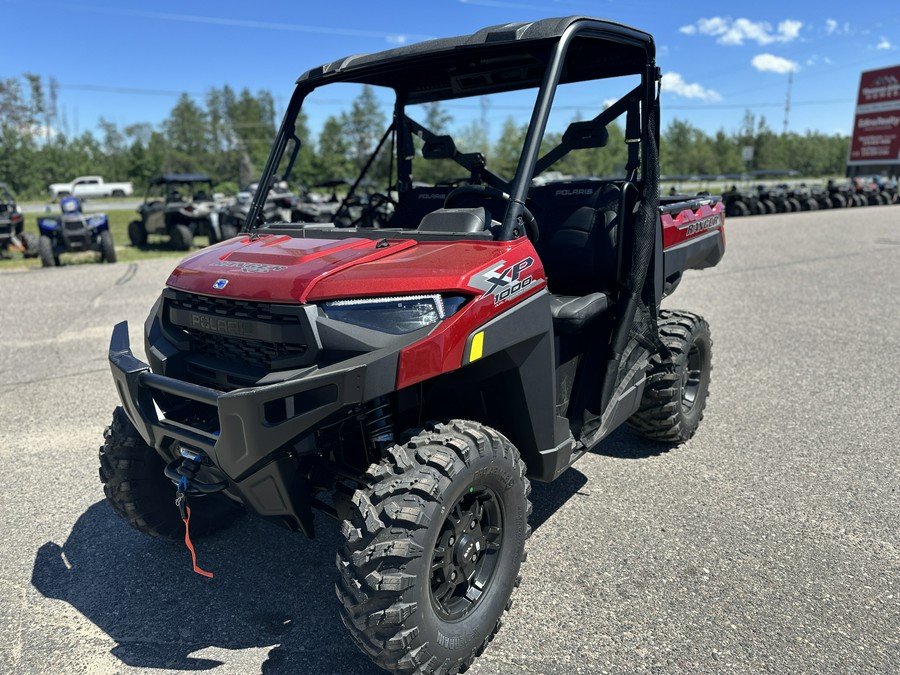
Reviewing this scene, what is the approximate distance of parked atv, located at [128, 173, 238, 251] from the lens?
1527cm

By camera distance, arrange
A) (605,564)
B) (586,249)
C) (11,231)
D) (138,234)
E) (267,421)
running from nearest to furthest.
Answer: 1. (267,421)
2. (605,564)
3. (586,249)
4. (11,231)
5. (138,234)

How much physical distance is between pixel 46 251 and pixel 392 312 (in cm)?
1314

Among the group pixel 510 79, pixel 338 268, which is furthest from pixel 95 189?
pixel 338 268

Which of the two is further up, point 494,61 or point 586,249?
point 494,61

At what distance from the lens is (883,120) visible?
43438mm

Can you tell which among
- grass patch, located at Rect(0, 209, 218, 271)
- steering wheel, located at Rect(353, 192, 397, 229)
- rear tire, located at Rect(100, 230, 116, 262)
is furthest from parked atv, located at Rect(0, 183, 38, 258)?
steering wheel, located at Rect(353, 192, 397, 229)

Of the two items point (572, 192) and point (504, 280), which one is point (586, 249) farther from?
point (504, 280)

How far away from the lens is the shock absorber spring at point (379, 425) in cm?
242

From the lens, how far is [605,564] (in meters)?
2.99

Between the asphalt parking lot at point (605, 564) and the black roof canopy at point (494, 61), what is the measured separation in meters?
2.21

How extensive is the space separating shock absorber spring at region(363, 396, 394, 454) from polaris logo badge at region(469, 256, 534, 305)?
547 mm

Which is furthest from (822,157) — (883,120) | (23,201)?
(23,201)

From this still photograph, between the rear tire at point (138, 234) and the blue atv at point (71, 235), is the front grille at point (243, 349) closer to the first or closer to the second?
the blue atv at point (71, 235)

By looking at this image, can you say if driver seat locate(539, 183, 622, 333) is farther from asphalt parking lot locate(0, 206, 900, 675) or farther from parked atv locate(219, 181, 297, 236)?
→ parked atv locate(219, 181, 297, 236)
